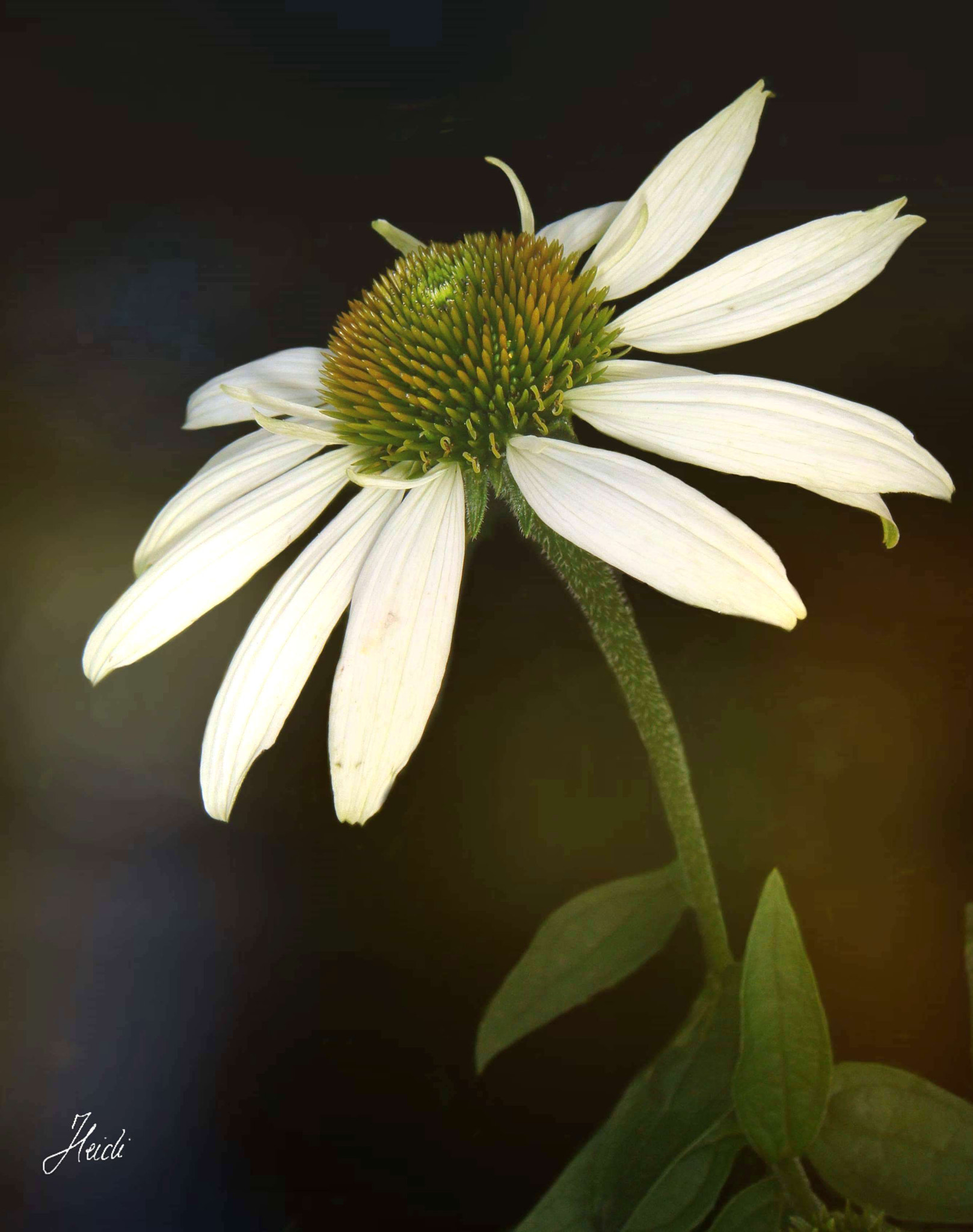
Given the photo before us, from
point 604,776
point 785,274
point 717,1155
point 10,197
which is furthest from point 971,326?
point 10,197

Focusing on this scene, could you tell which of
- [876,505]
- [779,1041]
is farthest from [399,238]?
[779,1041]

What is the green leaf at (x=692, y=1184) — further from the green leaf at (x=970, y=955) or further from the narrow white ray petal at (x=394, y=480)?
the narrow white ray petal at (x=394, y=480)

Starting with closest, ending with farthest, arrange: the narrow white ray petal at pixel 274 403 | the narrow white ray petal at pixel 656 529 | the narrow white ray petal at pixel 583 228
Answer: the narrow white ray petal at pixel 656 529, the narrow white ray petal at pixel 274 403, the narrow white ray petal at pixel 583 228

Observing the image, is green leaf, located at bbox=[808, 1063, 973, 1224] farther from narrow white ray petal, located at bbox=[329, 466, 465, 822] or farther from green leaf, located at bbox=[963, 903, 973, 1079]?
narrow white ray petal, located at bbox=[329, 466, 465, 822]

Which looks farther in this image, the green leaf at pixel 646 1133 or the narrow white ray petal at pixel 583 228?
the narrow white ray petal at pixel 583 228

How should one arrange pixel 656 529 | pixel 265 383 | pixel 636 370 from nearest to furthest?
pixel 656 529 < pixel 636 370 < pixel 265 383
